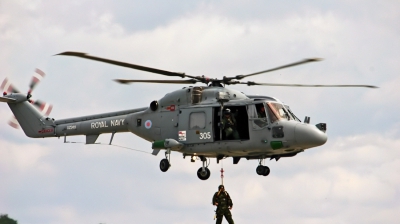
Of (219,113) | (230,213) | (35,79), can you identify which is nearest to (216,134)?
(219,113)

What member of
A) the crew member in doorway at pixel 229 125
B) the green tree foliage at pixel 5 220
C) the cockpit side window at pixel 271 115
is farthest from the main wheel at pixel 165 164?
the green tree foliage at pixel 5 220

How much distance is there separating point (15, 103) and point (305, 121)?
44.0 feet

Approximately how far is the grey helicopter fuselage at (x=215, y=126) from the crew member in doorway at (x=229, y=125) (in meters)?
0.15

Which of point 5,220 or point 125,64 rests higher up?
point 125,64

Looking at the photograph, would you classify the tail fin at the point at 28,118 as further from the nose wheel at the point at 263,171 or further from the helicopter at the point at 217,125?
the nose wheel at the point at 263,171

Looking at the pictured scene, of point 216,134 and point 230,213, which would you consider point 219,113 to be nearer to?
point 216,134

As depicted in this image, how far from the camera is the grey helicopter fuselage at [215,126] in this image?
31.3 meters

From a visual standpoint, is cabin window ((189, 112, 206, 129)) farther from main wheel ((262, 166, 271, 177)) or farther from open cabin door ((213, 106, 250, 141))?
main wheel ((262, 166, 271, 177))

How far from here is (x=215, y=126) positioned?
32.3 metres

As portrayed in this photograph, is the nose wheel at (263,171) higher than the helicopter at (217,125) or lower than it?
lower

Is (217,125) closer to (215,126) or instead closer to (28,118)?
(215,126)

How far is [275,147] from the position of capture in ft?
102

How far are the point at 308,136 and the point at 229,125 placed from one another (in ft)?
9.93

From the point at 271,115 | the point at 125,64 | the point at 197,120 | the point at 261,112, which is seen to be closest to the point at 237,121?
the point at 261,112
